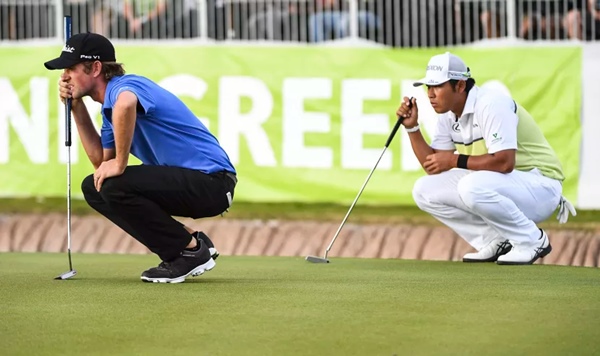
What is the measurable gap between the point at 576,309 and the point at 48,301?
8.17 feet

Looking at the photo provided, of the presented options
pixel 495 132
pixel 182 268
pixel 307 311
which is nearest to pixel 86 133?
pixel 182 268

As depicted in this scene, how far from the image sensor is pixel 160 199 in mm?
7371

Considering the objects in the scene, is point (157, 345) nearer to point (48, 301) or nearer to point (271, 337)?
point (271, 337)

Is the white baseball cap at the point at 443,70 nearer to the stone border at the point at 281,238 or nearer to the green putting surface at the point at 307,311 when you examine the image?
the green putting surface at the point at 307,311

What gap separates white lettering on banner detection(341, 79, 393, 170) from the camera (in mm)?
12281

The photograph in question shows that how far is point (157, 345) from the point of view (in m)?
5.30

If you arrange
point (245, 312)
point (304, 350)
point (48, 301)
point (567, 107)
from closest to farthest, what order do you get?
point (304, 350)
point (245, 312)
point (48, 301)
point (567, 107)

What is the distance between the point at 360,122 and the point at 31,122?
3042mm

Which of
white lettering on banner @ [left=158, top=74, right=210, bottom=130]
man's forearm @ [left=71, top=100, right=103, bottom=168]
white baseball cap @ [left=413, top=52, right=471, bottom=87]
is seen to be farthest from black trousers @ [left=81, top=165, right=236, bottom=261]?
white lettering on banner @ [left=158, top=74, right=210, bottom=130]

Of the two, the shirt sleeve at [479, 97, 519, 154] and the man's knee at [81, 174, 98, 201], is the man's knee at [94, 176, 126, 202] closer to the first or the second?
the man's knee at [81, 174, 98, 201]

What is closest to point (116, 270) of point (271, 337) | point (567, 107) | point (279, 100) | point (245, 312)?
point (245, 312)

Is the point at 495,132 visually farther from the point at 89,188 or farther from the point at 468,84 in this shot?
the point at 89,188

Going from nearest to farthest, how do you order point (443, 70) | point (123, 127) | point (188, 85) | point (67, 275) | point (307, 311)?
1. point (307, 311)
2. point (123, 127)
3. point (67, 275)
4. point (443, 70)
5. point (188, 85)

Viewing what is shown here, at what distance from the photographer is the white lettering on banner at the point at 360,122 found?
484 inches
